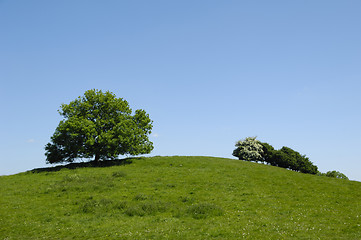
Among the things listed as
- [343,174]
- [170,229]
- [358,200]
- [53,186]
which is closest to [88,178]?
[53,186]

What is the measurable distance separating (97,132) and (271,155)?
189 ft

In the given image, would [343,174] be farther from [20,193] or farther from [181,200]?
[20,193]

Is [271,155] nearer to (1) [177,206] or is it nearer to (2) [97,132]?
(2) [97,132]

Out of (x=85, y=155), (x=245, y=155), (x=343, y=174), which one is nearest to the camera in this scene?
(x=85, y=155)

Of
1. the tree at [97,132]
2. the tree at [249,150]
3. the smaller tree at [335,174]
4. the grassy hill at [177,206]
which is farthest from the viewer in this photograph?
the smaller tree at [335,174]

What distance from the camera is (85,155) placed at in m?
51.6

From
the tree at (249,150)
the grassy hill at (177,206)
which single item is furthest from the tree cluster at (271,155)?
the grassy hill at (177,206)

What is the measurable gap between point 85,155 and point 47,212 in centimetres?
2681

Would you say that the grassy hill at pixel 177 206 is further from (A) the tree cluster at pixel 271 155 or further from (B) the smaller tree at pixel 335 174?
(B) the smaller tree at pixel 335 174

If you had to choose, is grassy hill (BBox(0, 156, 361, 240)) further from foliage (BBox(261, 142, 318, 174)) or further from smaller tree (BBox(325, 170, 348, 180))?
smaller tree (BBox(325, 170, 348, 180))

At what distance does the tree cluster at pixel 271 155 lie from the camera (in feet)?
263

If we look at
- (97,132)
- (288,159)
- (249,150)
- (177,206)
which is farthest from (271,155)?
(177,206)

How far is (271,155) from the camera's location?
8406 centimetres

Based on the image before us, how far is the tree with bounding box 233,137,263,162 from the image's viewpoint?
79625 mm
